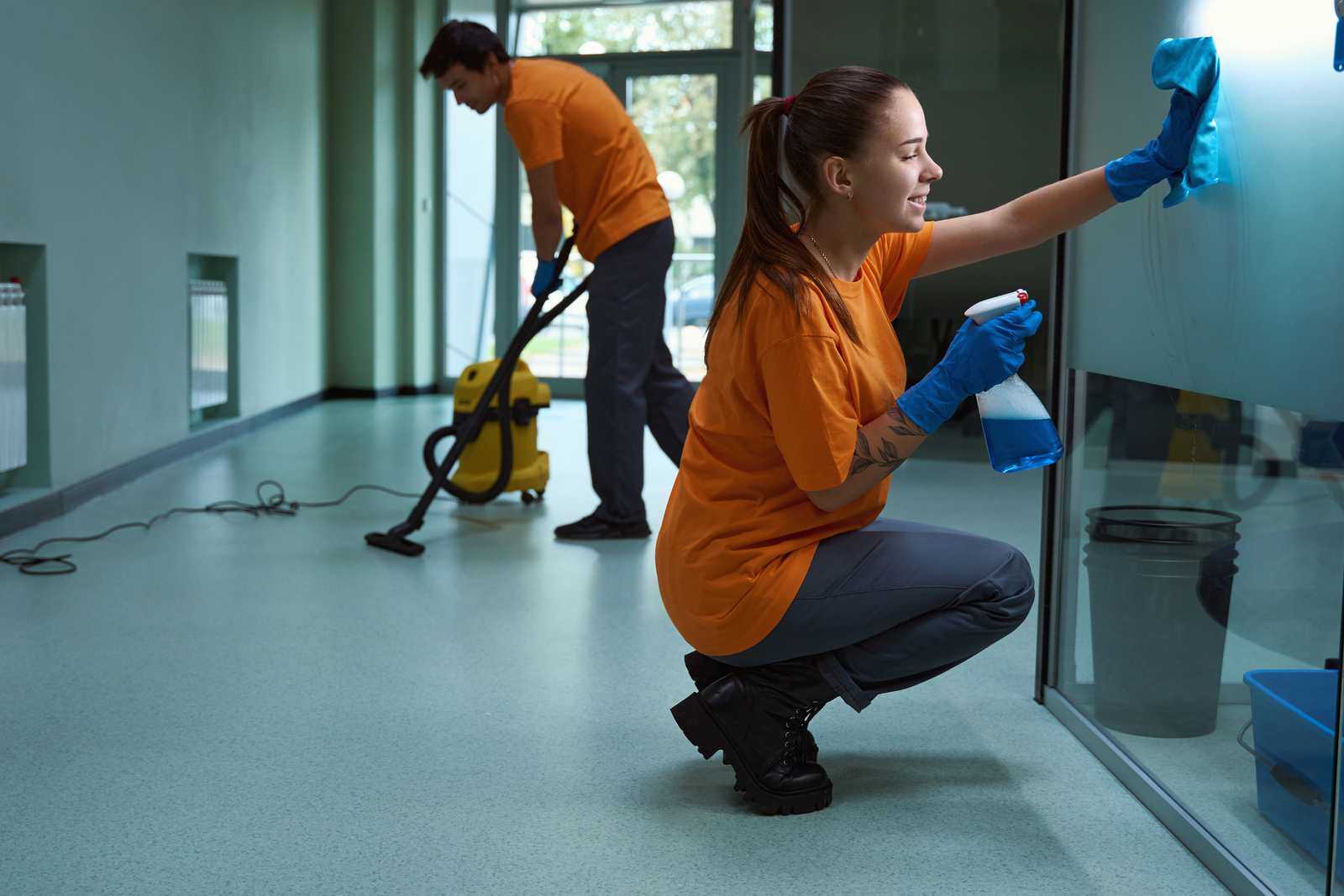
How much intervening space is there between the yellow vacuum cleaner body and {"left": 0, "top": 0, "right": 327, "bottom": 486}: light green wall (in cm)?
111

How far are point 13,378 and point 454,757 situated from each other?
2101 mm

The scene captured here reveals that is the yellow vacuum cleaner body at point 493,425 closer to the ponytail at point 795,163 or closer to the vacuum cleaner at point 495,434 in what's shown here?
the vacuum cleaner at point 495,434

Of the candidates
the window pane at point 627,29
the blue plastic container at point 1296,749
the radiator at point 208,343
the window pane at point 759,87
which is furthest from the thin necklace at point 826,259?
the window pane at point 627,29

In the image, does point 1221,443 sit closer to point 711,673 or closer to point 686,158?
point 711,673

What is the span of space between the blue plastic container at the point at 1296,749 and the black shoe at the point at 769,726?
493mm

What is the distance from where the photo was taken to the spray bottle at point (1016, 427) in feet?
4.86

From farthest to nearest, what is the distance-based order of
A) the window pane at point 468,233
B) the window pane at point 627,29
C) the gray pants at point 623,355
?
the window pane at point 468,233 → the window pane at point 627,29 → the gray pants at point 623,355

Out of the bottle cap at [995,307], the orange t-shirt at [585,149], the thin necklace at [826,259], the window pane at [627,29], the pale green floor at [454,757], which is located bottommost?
the pale green floor at [454,757]

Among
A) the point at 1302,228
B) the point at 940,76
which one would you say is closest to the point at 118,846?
the point at 1302,228

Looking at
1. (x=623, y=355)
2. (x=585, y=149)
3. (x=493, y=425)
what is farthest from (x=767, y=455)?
(x=493, y=425)

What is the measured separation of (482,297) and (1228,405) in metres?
6.53

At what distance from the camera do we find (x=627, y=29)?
7410mm

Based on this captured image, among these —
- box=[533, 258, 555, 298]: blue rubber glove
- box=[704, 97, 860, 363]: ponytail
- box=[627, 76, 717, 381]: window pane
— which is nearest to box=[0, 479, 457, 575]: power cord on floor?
box=[533, 258, 555, 298]: blue rubber glove

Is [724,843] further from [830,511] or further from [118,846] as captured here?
[118,846]
